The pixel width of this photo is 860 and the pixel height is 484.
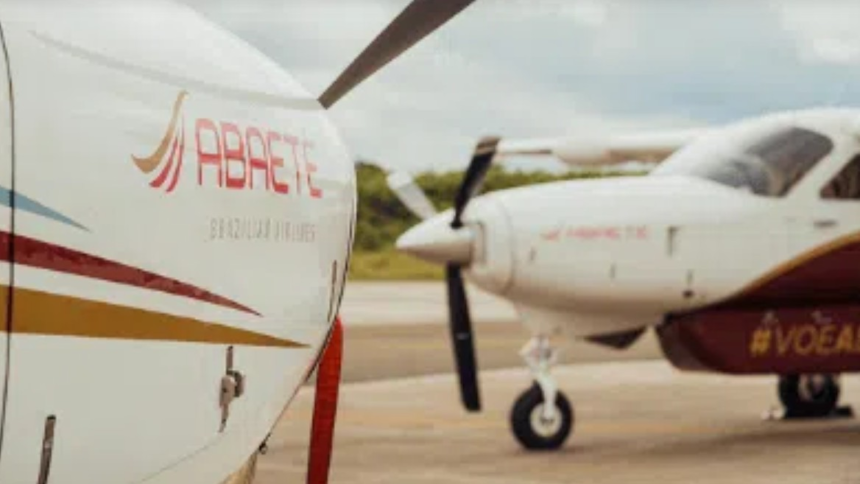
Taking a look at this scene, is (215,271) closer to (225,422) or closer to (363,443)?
(225,422)

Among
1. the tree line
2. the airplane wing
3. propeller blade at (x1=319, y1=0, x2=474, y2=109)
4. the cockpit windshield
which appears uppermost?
the tree line

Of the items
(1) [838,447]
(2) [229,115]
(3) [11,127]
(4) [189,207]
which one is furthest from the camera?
(1) [838,447]

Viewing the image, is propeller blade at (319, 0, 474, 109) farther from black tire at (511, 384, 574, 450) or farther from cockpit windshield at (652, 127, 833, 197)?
cockpit windshield at (652, 127, 833, 197)

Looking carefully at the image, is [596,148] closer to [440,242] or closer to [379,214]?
[440,242]

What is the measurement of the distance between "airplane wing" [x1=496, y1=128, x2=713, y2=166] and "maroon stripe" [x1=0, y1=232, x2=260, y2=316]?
13.1 meters

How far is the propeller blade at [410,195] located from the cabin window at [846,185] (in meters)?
3.15

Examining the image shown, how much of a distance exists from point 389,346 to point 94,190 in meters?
21.4

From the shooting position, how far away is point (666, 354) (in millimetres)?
13602

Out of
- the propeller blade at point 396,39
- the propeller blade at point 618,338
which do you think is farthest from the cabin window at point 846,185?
the propeller blade at point 396,39

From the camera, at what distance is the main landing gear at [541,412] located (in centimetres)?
1276

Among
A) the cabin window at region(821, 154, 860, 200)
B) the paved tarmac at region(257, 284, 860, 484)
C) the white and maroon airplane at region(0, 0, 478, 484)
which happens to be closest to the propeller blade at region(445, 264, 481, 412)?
the paved tarmac at region(257, 284, 860, 484)

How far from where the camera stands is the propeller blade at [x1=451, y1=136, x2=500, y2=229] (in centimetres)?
1239

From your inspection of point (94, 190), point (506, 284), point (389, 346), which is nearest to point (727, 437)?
point (506, 284)

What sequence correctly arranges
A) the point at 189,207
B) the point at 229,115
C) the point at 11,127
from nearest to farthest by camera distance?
the point at 11,127, the point at 189,207, the point at 229,115
